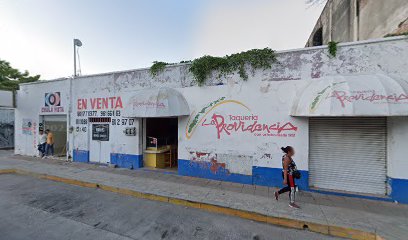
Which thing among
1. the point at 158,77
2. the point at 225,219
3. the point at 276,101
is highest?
the point at 158,77

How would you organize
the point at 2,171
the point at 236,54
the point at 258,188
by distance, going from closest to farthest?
the point at 258,188 < the point at 236,54 < the point at 2,171

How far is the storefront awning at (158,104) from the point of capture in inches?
300

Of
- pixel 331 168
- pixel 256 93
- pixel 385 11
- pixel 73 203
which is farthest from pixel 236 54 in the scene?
pixel 73 203

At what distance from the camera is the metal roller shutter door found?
6.03m

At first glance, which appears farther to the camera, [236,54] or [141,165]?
[141,165]

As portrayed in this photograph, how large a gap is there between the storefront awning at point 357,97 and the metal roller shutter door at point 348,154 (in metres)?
1.11

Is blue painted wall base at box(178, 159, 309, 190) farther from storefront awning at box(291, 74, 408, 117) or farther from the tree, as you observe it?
the tree

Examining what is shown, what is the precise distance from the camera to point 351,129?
6266mm

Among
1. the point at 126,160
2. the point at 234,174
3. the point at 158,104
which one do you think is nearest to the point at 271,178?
the point at 234,174

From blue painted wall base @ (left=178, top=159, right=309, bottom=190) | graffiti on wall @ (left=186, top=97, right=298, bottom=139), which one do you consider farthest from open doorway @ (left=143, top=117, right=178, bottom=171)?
graffiti on wall @ (left=186, top=97, right=298, bottom=139)

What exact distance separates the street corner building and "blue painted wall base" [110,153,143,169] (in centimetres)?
5

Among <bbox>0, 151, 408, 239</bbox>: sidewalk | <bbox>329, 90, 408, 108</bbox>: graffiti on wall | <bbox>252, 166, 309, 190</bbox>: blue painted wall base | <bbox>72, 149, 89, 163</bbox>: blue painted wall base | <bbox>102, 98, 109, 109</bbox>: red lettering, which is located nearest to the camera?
<bbox>0, 151, 408, 239</bbox>: sidewalk

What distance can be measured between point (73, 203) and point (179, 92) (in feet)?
16.6

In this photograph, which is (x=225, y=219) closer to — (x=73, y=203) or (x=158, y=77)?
(x=73, y=203)
